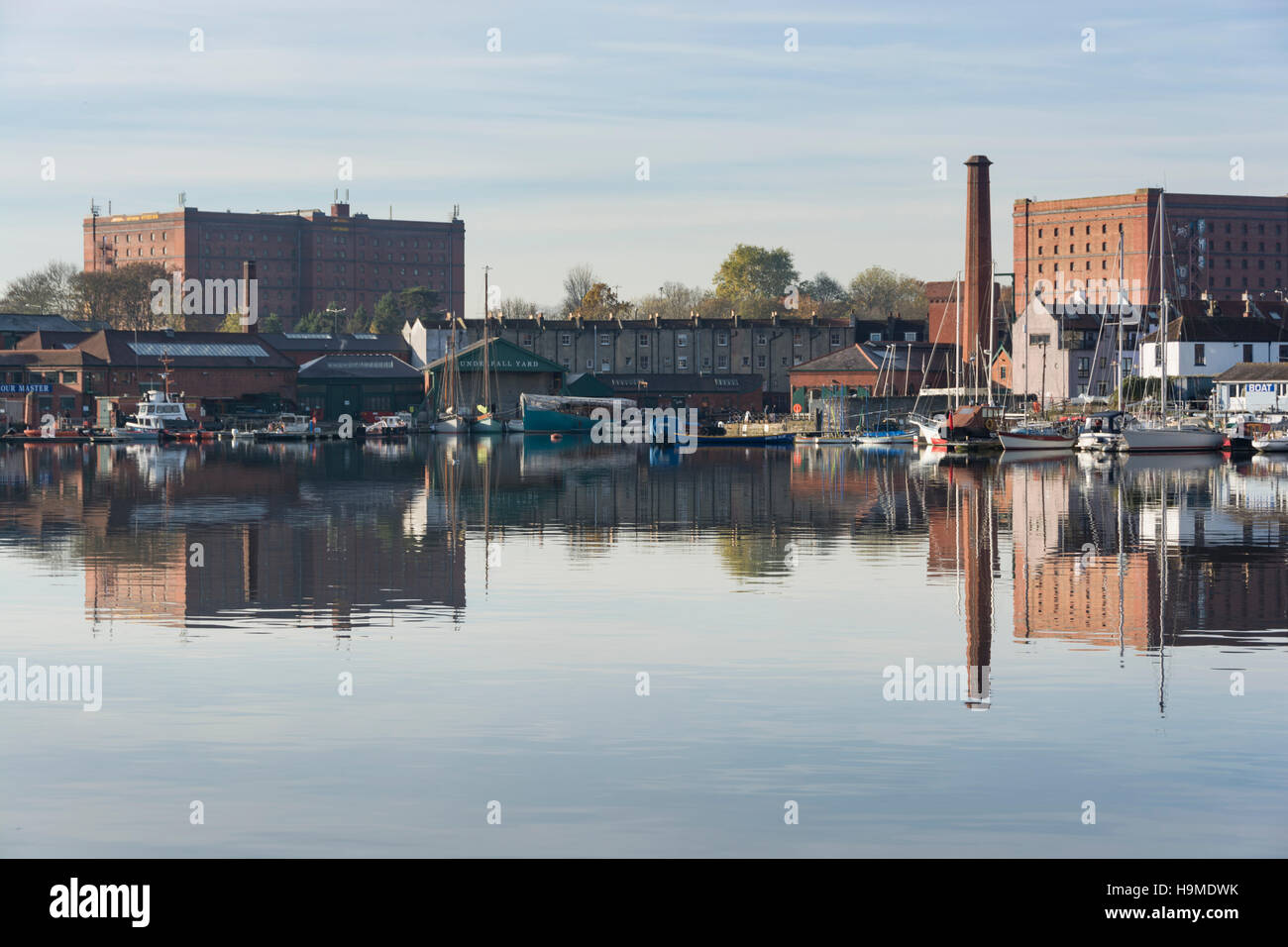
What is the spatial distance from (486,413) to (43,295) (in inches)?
2999

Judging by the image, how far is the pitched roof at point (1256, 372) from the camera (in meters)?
100

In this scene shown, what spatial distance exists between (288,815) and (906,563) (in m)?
19.9

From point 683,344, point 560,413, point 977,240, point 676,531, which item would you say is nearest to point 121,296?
point 683,344

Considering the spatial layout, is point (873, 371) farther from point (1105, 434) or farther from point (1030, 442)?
point (1105, 434)

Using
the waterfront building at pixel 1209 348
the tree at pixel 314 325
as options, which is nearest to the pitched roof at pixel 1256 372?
the waterfront building at pixel 1209 348

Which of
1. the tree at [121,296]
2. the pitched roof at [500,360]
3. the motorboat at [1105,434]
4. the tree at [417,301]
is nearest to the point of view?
the motorboat at [1105,434]

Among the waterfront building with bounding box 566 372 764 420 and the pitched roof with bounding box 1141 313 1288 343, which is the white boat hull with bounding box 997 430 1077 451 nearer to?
the pitched roof with bounding box 1141 313 1288 343

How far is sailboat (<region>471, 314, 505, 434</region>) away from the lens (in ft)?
403

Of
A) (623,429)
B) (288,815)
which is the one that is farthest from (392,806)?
(623,429)

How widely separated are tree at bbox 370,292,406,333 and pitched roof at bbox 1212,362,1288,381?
355 feet

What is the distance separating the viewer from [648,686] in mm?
18891

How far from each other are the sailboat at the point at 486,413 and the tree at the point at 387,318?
61.5 m

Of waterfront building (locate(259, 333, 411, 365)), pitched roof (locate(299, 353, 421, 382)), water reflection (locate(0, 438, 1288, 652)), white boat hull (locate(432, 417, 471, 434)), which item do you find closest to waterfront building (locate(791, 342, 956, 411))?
white boat hull (locate(432, 417, 471, 434))

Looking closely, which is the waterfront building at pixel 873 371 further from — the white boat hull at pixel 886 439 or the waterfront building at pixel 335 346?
the waterfront building at pixel 335 346
